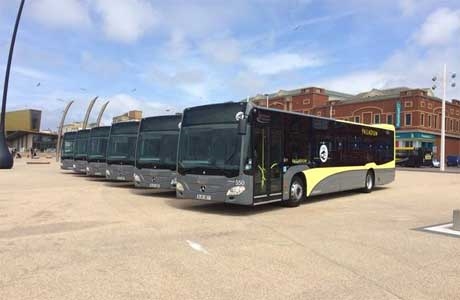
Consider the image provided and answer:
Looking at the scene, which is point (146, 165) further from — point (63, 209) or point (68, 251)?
point (68, 251)

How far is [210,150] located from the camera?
12.4 metres

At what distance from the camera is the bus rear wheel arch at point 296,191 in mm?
13727

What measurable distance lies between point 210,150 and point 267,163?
156cm

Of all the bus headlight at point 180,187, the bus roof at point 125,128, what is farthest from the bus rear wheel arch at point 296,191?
the bus roof at point 125,128

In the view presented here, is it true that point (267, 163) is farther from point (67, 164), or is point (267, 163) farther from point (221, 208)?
point (67, 164)

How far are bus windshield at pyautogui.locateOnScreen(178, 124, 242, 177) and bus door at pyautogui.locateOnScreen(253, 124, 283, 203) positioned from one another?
0.58m

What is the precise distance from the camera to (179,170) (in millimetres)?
12961

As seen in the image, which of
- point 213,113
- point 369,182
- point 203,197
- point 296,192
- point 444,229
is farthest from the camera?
point 369,182

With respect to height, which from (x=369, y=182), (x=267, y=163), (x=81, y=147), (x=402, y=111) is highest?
(x=402, y=111)

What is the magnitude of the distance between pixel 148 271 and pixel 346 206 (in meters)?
9.41

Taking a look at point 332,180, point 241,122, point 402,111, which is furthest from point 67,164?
point 402,111

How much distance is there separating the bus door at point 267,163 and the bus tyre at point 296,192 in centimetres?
74

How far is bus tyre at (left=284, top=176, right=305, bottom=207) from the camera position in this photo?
13727mm

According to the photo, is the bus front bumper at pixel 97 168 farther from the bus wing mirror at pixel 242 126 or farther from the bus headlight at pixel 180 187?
the bus wing mirror at pixel 242 126
